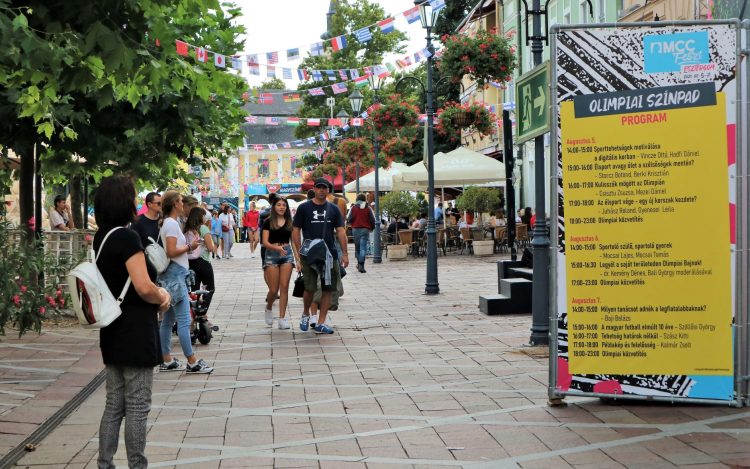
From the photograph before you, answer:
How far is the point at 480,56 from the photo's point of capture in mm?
20375

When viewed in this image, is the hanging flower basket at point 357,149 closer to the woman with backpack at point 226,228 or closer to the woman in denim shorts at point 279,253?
the woman with backpack at point 226,228

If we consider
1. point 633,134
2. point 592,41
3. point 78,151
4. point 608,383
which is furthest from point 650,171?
point 78,151

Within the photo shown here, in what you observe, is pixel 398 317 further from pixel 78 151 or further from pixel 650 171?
pixel 650 171

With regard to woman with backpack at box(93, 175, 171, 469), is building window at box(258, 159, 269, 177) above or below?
above

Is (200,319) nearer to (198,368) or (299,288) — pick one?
(299,288)

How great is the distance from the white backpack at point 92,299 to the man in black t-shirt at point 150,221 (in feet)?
13.5

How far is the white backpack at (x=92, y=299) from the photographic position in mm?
4820

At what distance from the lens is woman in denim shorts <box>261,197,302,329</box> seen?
476 inches

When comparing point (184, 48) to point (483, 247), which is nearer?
point (184, 48)

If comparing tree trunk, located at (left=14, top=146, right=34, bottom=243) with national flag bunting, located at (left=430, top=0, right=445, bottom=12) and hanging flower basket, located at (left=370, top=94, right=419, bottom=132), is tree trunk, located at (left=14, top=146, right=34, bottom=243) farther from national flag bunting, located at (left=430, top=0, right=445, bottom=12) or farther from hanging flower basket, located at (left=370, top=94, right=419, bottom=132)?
hanging flower basket, located at (left=370, top=94, right=419, bottom=132)

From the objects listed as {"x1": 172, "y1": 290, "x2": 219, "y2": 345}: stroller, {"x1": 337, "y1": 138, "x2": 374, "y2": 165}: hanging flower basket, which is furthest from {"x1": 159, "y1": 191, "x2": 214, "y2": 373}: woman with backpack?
{"x1": 337, "y1": 138, "x2": 374, "y2": 165}: hanging flower basket

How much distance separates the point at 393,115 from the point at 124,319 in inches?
873

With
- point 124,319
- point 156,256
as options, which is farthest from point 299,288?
point 124,319

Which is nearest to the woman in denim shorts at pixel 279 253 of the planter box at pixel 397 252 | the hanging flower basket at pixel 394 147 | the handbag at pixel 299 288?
the handbag at pixel 299 288
